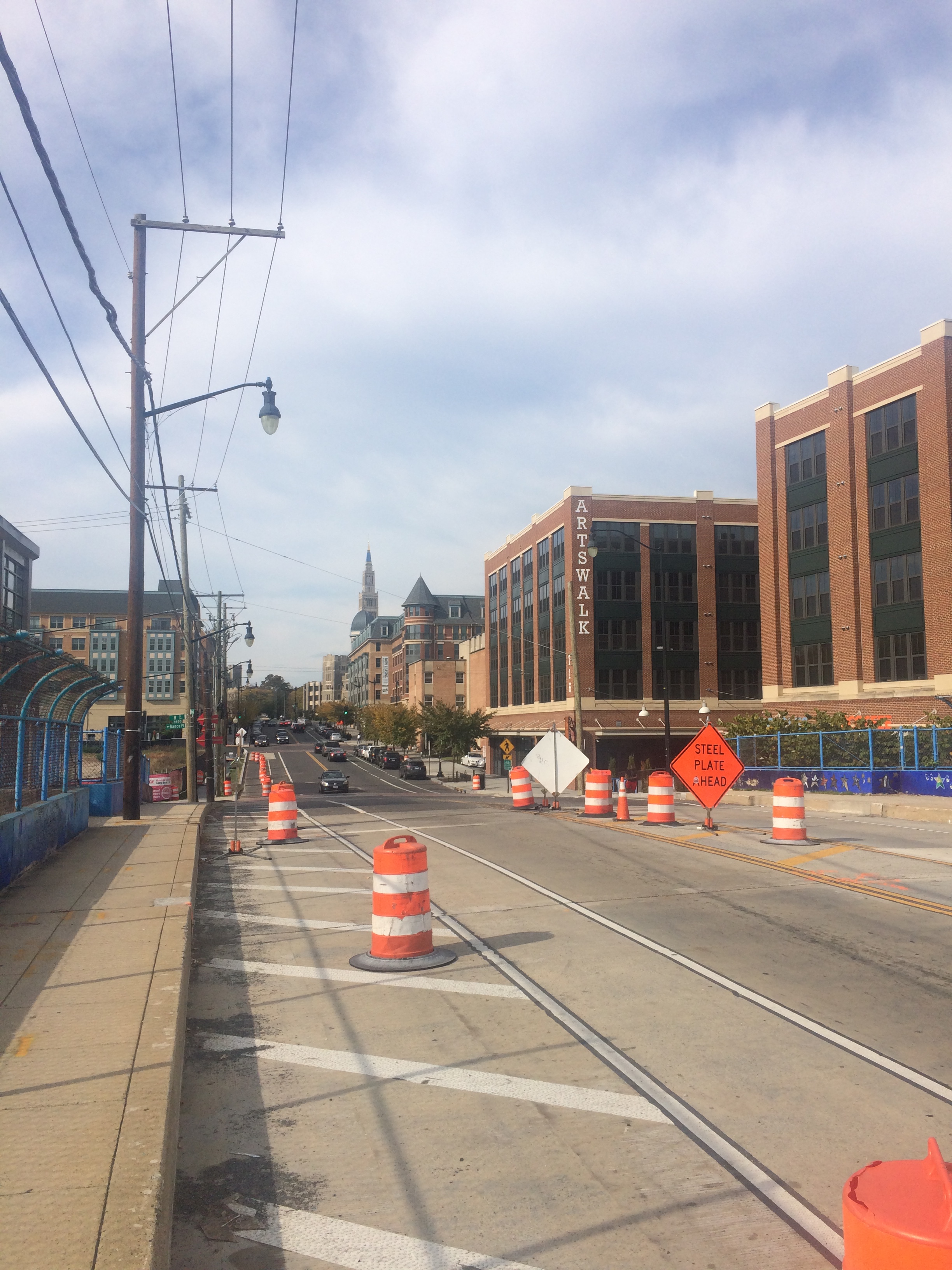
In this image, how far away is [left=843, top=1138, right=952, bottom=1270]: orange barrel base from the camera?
2900mm

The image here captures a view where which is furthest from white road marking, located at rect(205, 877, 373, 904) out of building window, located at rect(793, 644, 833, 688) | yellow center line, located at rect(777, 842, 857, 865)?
building window, located at rect(793, 644, 833, 688)

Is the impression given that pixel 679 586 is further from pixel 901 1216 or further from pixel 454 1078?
pixel 901 1216

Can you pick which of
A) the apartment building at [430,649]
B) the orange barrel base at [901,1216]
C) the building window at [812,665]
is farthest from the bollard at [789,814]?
the apartment building at [430,649]

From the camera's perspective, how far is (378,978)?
7.85 metres

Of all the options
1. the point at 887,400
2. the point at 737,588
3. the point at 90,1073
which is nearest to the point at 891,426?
the point at 887,400

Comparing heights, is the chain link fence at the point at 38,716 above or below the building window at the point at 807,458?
below

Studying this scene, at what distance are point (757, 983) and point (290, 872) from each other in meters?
7.83

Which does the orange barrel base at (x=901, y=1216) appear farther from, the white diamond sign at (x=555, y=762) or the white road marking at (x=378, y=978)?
the white diamond sign at (x=555, y=762)

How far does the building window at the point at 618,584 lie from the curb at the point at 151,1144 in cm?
5495

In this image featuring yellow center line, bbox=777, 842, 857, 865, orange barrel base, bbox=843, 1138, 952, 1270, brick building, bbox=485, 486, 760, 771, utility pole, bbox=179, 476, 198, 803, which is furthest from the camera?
brick building, bbox=485, 486, 760, 771

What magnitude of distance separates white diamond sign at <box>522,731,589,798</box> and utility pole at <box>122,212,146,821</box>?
7898 millimetres

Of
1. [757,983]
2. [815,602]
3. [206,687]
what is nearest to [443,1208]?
[757,983]

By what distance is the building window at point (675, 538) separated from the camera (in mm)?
62031

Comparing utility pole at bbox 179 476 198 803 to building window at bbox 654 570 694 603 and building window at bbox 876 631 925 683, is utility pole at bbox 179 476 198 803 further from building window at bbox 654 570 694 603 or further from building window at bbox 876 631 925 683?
building window at bbox 654 570 694 603
